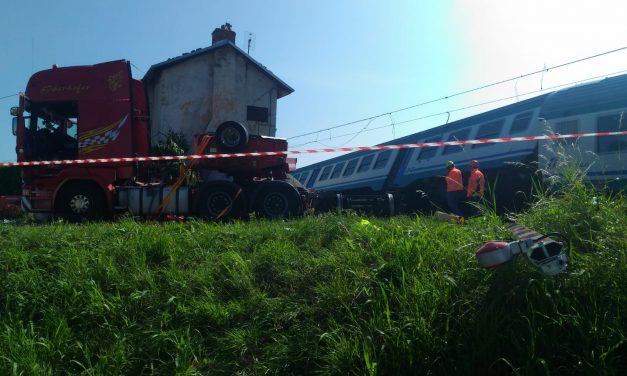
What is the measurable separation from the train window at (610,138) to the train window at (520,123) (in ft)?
6.02

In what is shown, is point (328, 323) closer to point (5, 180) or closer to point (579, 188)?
point (579, 188)

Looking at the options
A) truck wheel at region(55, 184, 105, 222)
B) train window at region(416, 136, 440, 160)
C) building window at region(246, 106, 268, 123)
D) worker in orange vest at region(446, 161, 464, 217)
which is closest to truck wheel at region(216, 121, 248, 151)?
truck wheel at region(55, 184, 105, 222)

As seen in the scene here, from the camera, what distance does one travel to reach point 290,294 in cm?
384

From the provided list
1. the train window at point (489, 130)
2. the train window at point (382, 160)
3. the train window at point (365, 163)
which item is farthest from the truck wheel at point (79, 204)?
the train window at point (365, 163)

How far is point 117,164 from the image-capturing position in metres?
9.90

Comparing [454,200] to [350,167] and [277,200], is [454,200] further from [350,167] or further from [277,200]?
[350,167]

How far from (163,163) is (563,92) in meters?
9.83

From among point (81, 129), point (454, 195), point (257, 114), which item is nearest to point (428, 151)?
point (454, 195)

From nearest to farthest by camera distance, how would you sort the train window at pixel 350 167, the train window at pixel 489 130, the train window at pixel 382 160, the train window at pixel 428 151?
the train window at pixel 489 130, the train window at pixel 428 151, the train window at pixel 382 160, the train window at pixel 350 167

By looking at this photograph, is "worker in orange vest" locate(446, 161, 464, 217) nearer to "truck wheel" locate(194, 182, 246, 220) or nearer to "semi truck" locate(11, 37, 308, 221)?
"semi truck" locate(11, 37, 308, 221)

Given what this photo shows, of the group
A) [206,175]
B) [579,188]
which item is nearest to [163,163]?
[206,175]

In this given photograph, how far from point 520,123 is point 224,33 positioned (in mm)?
15834

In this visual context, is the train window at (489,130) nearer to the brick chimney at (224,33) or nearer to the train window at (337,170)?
the train window at (337,170)

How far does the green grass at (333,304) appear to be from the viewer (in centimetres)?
288
